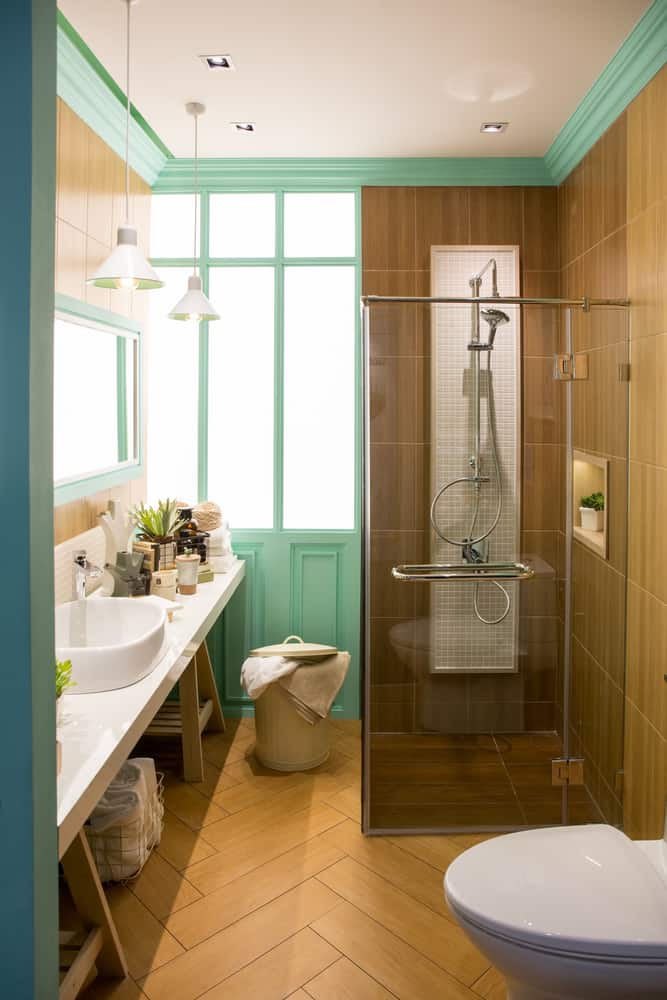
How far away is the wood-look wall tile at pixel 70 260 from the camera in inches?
101

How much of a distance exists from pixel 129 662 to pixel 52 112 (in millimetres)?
1338

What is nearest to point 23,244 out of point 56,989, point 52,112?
point 52,112

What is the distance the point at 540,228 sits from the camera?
3.62 meters

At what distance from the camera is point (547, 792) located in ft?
8.87

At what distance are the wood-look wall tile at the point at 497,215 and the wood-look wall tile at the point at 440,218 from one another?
0.04m

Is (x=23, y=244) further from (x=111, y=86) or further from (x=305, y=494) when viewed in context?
(x=305, y=494)

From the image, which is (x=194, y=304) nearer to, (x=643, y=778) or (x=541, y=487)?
(x=541, y=487)

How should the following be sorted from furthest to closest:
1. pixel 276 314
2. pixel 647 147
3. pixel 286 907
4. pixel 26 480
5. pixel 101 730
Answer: pixel 276 314 < pixel 647 147 < pixel 286 907 < pixel 101 730 < pixel 26 480

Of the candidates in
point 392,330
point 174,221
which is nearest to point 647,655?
point 392,330

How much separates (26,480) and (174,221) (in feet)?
9.89

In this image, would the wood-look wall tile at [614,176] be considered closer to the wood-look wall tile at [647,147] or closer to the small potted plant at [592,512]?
the wood-look wall tile at [647,147]

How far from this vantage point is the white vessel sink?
1.97 m

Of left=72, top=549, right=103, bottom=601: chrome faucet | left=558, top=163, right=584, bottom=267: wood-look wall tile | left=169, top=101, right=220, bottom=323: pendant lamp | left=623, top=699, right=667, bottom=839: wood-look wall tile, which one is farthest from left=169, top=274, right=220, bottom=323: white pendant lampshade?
left=623, top=699, right=667, bottom=839: wood-look wall tile

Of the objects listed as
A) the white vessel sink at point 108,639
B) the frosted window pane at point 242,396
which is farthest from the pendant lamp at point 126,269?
the frosted window pane at point 242,396
